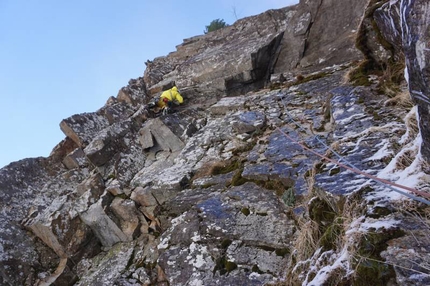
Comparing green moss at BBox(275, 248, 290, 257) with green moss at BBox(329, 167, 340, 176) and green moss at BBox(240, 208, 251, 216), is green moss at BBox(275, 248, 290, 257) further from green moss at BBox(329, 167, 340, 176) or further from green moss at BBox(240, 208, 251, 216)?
green moss at BBox(329, 167, 340, 176)

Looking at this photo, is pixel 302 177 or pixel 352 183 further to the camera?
pixel 302 177

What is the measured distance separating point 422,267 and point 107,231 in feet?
22.1

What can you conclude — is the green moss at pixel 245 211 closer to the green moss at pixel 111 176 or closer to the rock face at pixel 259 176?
the rock face at pixel 259 176

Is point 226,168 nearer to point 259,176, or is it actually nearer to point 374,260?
point 259,176

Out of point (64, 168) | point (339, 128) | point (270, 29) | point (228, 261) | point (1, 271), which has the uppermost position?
point (270, 29)

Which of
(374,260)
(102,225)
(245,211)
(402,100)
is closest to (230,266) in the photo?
(245,211)

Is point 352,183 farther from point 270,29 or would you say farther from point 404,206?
point 270,29

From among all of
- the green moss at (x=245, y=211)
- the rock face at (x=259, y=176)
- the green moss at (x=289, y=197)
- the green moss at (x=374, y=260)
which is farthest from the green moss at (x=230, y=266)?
the green moss at (x=374, y=260)

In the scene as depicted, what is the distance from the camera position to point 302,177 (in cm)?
446

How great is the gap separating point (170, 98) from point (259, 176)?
6821 mm

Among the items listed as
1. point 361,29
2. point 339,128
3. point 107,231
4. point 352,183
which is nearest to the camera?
point 352,183

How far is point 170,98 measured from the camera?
36.1ft

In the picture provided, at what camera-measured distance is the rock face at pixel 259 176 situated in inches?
103

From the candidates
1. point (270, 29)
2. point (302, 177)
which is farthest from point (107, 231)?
point (270, 29)
